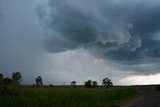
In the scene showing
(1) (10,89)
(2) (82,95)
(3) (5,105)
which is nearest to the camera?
(3) (5,105)

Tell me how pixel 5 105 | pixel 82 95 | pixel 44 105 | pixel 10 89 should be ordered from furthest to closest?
pixel 82 95 → pixel 10 89 → pixel 44 105 → pixel 5 105

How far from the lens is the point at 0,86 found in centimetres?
3005

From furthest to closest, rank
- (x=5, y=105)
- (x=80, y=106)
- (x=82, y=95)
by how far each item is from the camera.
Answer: (x=82, y=95)
(x=80, y=106)
(x=5, y=105)

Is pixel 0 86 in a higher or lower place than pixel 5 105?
higher

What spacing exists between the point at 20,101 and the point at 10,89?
12.4 ft

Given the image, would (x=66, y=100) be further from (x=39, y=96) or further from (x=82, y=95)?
(x=82, y=95)

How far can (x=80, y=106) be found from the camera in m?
28.1

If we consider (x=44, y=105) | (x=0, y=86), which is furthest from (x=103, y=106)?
(x=0, y=86)

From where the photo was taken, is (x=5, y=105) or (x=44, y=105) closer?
(x=5, y=105)

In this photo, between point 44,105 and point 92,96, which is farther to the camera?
point 92,96

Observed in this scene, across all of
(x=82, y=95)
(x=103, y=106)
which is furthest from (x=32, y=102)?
(x=82, y=95)

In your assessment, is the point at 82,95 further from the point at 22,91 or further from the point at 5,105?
the point at 5,105

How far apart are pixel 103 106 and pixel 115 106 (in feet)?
5.76

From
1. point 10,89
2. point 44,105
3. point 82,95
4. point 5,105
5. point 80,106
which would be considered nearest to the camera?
point 5,105
